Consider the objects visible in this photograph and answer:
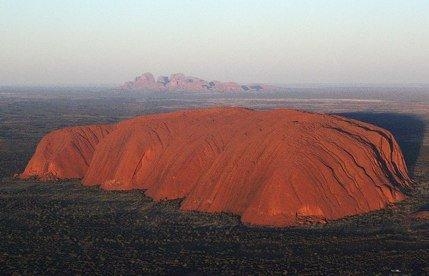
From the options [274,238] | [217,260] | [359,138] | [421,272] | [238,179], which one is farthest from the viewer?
[359,138]

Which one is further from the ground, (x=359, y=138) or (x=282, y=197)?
(x=359, y=138)

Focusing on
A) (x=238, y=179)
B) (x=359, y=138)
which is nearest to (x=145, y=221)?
(x=238, y=179)

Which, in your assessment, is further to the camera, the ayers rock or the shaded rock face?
the shaded rock face

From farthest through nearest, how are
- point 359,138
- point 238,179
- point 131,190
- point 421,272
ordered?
point 131,190 < point 359,138 < point 238,179 < point 421,272

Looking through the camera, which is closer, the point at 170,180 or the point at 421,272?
the point at 421,272

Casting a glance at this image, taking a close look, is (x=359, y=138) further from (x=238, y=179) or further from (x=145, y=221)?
(x=145, y=221)
